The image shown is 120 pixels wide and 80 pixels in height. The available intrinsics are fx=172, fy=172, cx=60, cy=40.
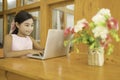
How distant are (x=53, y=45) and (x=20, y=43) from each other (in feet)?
2.08

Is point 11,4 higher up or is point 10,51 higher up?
point 11,4

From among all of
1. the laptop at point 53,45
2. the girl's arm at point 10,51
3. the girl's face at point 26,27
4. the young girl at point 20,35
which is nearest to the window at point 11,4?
the young girl at point 20,35

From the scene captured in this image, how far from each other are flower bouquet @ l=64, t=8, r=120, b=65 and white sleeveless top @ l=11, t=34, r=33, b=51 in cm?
89

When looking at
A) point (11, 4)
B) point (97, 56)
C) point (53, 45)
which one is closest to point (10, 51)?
point (53, 45)

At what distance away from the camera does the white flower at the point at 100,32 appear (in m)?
1.08

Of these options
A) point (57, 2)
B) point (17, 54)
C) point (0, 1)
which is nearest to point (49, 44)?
point (17, 54)

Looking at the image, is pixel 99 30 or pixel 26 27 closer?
pixel 99 30

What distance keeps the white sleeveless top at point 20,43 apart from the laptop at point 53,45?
0.35 meters

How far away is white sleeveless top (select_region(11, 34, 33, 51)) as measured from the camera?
75.8 inches

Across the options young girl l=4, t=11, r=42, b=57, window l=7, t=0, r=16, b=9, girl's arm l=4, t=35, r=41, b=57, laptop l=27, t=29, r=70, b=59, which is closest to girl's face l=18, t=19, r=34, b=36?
young girl l=4, t=11, r=42, b=57

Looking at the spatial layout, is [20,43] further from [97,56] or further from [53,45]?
[97,56]

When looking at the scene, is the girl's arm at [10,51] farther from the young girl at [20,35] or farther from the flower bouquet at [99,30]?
the flower bouquet at [99,30]

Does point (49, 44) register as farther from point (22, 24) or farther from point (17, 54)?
point (22, 24)

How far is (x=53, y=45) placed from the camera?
1.50 meters
